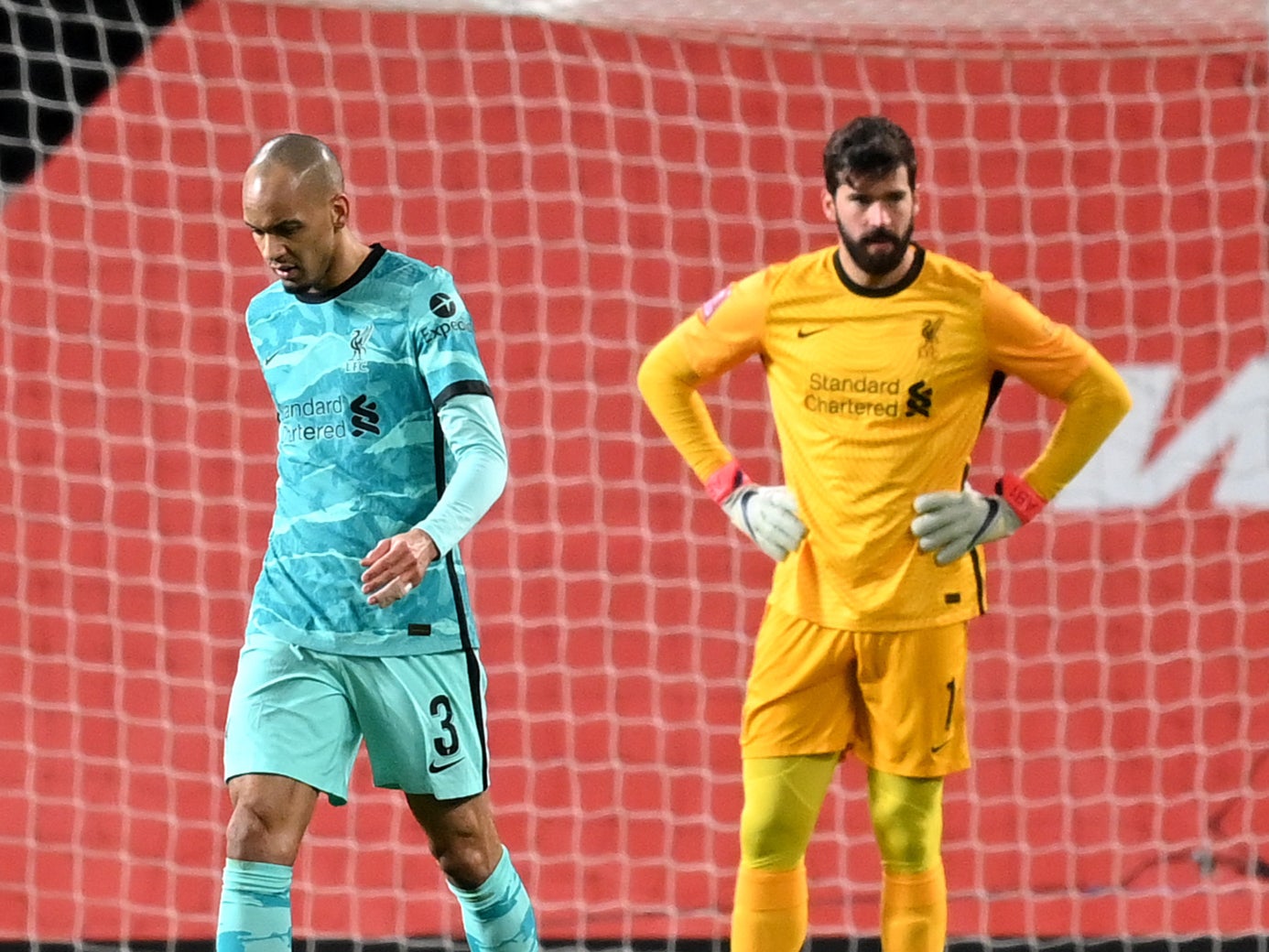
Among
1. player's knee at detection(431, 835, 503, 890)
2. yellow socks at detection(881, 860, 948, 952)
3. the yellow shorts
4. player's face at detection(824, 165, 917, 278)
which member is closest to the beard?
player's face at detection(824, 165, 917, 278)

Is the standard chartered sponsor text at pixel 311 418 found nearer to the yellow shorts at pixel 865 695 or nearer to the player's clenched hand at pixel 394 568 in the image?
the player's clenched hand at pixel 394 568

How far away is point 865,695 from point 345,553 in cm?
89

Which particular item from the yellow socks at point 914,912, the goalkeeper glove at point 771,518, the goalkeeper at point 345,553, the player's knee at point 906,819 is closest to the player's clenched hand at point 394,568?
the goalkeeper at point 345,553

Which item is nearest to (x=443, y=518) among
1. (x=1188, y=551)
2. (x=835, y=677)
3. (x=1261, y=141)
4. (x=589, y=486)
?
(x=835, y=677)

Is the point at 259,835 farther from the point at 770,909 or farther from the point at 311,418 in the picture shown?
the point at 770,909

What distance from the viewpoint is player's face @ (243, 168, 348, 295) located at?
251 cm

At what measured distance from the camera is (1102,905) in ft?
13.3

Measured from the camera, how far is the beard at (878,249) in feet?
8.86

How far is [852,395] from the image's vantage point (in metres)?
2.80

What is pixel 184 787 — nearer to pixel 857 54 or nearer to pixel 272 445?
pixel 272 445

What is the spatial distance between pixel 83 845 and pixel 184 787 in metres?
0.27

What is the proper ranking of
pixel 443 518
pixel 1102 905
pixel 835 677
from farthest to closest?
pixel 1102 905 < pixel 835 677 < pixel 443 518

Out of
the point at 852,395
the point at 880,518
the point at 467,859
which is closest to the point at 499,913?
the point at 467,859

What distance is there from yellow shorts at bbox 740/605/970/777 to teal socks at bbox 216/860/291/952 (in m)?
0.83
